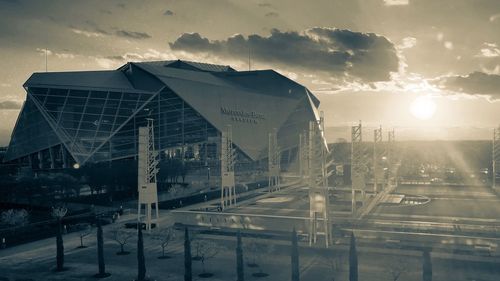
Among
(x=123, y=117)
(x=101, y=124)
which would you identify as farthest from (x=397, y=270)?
(x=101, y=124)

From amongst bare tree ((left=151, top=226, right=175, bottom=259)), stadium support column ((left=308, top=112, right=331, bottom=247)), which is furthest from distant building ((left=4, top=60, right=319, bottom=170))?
stadium support column ((left=308, top=112, right=331, bottom=247))

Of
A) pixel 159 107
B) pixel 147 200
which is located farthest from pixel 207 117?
pixel 147 200

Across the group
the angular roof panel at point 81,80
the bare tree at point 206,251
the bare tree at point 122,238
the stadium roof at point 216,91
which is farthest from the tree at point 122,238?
the angular roof panel at point 81,80

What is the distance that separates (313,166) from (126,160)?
58.4 meters

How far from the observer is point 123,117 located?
3649 inches

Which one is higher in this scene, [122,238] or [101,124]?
[101,124]

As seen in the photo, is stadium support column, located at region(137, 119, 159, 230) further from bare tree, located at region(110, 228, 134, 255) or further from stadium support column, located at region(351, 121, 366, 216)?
stadium support column, located at region(351, 121, 366, 216)

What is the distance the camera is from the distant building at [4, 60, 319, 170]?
89688mm

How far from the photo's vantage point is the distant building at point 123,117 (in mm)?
89688

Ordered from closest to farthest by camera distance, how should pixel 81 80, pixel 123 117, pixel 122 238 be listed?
pixel 122 238 < pixel 123 117 < pixel 81 80

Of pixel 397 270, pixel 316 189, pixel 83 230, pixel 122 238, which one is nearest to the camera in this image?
pixel 397 270

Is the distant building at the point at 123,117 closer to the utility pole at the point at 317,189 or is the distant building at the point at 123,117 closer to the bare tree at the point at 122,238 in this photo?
the bare tree at the point at 122,238

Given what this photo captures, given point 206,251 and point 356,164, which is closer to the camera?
point 206,251

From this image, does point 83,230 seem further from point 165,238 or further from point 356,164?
point 356,164
